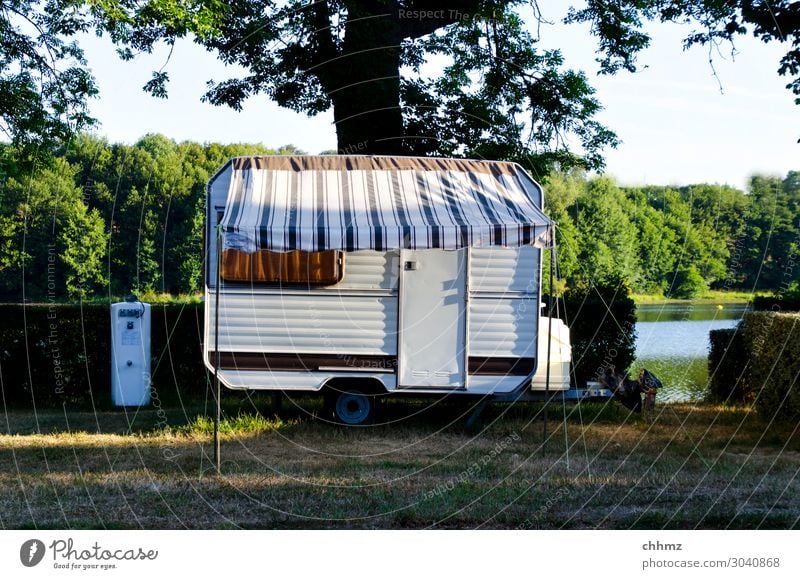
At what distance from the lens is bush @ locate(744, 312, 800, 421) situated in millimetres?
11070

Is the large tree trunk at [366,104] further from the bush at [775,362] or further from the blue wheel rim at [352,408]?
the bush at [775,362]

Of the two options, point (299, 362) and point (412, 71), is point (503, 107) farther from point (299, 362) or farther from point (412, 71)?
point (299, 362)

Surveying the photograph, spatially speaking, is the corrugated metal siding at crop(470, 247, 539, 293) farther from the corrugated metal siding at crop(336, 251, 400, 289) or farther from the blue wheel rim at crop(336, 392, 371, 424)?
the blue wheel rim at crop(336, 392, 371, 424)

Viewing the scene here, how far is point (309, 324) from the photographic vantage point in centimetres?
1109

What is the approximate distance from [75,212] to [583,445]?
2508cm

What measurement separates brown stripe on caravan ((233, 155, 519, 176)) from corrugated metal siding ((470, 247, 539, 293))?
106 cm

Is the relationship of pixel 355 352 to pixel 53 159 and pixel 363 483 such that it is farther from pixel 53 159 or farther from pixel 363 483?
pixel 53 159

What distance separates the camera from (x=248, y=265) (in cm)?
1106

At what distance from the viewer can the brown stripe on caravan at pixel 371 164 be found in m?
11.3

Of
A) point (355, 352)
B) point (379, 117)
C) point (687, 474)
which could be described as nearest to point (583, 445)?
point (687, 474)

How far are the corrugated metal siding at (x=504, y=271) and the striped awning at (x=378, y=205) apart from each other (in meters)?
0.69

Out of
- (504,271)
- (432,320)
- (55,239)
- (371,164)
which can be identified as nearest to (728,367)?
(504,271)

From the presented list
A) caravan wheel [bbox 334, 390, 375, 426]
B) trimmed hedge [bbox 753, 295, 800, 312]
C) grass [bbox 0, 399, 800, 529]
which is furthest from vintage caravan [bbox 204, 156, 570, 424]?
trimmed hedge [bbox 753, 295, 800, 312]

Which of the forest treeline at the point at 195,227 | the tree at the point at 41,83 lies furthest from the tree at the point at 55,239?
the tree at the point at 41,83
